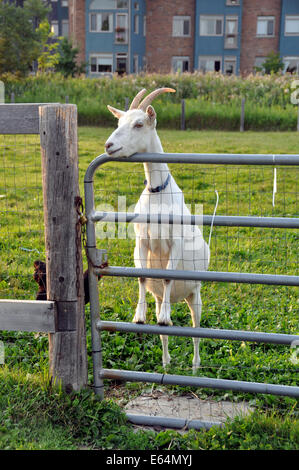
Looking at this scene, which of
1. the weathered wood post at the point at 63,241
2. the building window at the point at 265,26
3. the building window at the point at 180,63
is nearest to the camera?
the weathered wood post at the point at 63,241

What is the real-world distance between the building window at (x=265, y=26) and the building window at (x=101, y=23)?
9879mm

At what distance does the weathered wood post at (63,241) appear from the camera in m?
3.55

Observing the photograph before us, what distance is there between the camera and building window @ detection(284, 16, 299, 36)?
38.4m

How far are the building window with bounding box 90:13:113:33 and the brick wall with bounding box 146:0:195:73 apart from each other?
264 centimetres

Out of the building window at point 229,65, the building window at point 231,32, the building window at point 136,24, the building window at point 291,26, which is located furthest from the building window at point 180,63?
the building window at point 291,26

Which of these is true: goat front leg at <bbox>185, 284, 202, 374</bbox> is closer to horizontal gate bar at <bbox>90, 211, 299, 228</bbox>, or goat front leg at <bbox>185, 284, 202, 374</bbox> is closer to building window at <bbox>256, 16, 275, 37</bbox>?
horizontal gate bar at <bbox>90, 211, 299, 228</bbox>

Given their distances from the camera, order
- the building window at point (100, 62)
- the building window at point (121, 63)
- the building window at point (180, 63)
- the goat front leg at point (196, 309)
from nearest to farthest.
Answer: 1. the goat front leg at point (196, 309)
2. the building window at point (121, 63)
3. the building window at point (180, 63)
4. the building window at point (100, 62)

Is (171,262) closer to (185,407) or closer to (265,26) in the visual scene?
(185,407)

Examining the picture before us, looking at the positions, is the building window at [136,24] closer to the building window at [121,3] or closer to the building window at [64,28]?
the building window at [121,3]

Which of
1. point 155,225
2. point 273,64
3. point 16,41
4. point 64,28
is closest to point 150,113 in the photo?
point 155,225

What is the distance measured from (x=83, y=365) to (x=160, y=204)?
46.6 inches

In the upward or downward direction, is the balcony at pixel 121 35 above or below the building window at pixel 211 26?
below

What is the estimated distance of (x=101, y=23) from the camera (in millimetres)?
39562

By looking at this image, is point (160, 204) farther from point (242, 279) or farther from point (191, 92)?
point (191, 92)
